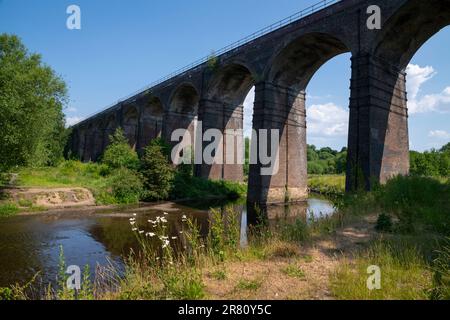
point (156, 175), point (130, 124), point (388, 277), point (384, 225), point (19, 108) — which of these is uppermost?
point (130, 124)

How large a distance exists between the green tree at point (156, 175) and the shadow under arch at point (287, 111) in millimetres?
7648

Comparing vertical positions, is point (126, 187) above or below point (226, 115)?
below

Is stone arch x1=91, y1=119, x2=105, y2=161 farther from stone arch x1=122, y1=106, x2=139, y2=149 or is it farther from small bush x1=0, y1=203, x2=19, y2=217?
small bush x1=0, y1=203, x2=19, y2=217

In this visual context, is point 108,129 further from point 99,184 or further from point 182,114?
point 99,184

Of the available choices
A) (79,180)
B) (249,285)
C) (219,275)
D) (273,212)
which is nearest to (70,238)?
(219,275)

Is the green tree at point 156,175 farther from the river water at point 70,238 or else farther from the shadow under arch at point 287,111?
the shadow under arch at point 287,111

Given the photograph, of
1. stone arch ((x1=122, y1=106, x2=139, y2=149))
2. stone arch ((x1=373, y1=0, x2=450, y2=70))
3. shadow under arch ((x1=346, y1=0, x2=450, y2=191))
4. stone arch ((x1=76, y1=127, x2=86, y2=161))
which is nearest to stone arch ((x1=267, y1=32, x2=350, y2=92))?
stone arch ((x1=373, y1=0, x2=450, y2=70))

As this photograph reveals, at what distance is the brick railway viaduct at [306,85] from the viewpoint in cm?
1662

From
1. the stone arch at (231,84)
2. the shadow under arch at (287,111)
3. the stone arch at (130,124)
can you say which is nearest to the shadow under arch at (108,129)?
the stone arch at (130,124)

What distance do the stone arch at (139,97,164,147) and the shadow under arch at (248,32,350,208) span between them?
72.5ft

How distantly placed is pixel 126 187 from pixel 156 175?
2668 mm

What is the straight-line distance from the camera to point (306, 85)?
25.6 m

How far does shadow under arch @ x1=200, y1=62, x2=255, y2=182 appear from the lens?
29500 mm

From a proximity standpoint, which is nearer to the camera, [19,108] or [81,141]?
[19,108]
